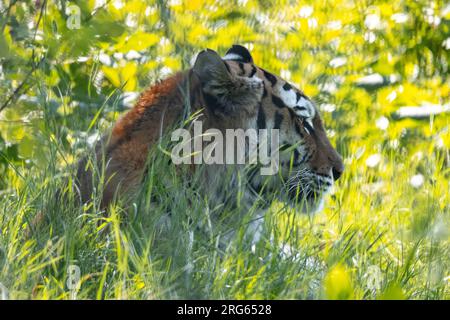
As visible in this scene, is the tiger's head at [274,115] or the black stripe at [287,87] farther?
the black stripe at [287,87]

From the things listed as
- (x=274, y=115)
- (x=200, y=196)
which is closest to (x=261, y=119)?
(x=274, y=115)

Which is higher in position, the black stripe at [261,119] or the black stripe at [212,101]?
the black stripe at [212,101]

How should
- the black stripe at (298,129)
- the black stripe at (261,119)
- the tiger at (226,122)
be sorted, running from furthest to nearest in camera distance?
1. the black stripe at (298,129)
2. the black stripe at (261,119)
3. the tiger at (226,122)

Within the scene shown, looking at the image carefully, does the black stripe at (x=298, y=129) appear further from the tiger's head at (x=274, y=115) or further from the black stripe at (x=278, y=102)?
the black stripe at (x=278, y=102)

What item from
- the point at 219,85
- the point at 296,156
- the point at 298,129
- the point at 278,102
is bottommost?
the point at 296,156

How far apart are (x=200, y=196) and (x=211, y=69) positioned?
642 mm

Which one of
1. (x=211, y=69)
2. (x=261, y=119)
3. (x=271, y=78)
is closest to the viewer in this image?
(x=211, y=69)

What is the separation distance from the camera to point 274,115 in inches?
160

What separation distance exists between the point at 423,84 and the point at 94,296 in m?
4.17

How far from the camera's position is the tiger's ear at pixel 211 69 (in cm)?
381

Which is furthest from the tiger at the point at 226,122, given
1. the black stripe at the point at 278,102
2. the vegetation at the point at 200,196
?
the vegetation at the point at 200,196

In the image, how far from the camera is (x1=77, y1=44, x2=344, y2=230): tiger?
3.62m

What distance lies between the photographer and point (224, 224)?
3.49m

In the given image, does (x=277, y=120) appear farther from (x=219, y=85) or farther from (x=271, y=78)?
(x=219, y=85)
